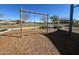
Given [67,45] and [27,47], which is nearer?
[27,47]

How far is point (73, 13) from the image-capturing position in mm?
4586
